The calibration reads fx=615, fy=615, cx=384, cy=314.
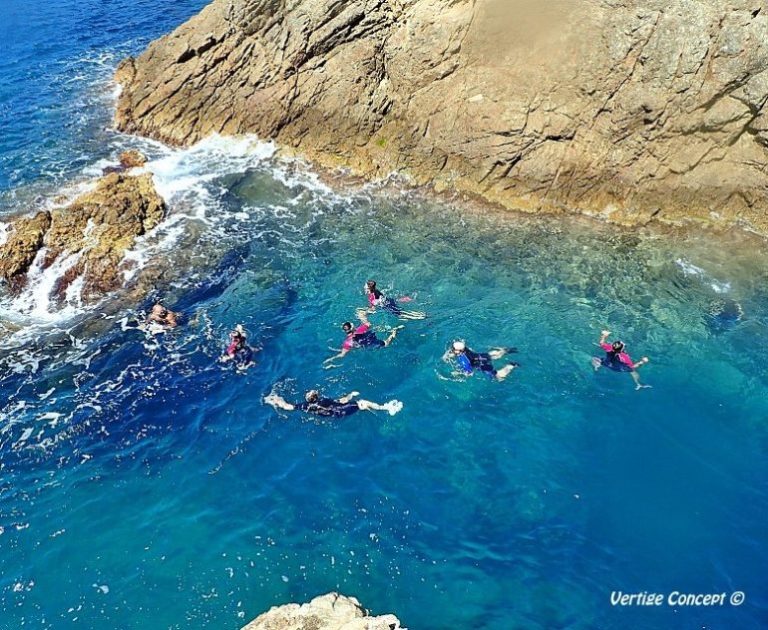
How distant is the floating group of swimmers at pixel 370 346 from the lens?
1883 cm

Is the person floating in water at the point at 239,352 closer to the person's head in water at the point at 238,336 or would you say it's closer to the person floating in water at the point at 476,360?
the person's head in water at the point at 238,336

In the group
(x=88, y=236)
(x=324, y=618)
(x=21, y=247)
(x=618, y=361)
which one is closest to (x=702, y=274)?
(x=618, y=361)

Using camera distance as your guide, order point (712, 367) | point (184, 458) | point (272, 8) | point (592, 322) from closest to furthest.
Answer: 1. point (184, 458)
2. point (712, 367)
3. point (592, 322)
4. point (272, 8)

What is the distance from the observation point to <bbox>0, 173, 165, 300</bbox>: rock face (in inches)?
937

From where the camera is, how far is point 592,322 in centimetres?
2142

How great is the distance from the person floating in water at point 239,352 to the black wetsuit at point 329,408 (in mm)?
3009

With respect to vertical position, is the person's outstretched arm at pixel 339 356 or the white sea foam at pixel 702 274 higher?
the person's outstretched arm at pixel 339 356

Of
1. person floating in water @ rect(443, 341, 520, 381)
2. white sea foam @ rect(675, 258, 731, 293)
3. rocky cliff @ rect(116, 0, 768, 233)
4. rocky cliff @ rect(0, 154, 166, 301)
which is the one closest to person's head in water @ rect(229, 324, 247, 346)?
rocky cliff @ rect(0, 154, 166, 301)

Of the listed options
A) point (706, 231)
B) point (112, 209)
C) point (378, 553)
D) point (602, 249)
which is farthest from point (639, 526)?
point (112, 209)

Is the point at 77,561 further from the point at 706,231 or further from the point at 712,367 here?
the point at 706,231

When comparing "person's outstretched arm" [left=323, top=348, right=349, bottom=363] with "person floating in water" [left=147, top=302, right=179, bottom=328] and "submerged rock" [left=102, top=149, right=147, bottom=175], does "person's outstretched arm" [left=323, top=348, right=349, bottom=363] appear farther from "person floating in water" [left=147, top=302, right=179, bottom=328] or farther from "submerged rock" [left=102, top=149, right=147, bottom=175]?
"submerged rock" [left=102, top=149, right=147, bottom=175]

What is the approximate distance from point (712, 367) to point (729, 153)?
10455 millimetres

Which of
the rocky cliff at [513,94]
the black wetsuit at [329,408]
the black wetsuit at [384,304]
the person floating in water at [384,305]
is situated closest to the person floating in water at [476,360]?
the person floating in water at [384,305]

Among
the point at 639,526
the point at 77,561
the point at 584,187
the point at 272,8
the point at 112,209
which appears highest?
the point at 272,8
